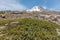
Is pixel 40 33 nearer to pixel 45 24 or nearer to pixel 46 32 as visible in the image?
pixel 46 32

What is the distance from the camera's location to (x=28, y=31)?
1263cm

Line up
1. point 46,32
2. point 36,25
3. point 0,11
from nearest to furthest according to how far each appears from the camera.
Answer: point 46,32 < point 36,25 < point 0,11

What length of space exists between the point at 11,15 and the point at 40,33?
7.46 m

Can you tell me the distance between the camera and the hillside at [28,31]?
12.3m

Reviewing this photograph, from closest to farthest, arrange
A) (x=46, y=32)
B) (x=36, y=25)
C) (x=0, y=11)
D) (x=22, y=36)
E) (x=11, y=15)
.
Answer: (x=22, y=36), (x=46, y=32), (x=36, y=25), (x=11, y=15), (x=0, y=11)

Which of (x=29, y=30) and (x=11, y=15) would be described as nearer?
(x=29, y=30)

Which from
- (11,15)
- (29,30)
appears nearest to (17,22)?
(29,30)

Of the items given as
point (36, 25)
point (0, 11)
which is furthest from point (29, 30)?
point (0, 11)

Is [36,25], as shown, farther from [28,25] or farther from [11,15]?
[11,15]

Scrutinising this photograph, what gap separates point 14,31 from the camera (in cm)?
1300

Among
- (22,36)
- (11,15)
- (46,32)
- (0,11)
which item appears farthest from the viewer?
(0,11)

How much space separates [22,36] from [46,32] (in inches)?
73.2

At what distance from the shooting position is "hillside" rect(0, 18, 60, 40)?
40.5ft

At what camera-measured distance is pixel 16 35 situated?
41.2 ft
